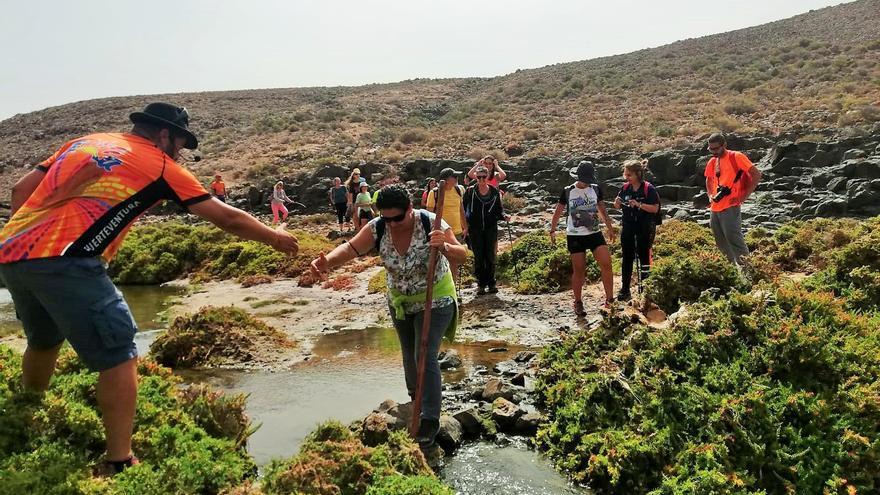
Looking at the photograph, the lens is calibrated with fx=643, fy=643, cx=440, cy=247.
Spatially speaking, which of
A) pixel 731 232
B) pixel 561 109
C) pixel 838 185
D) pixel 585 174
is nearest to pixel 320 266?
pixel 585 174

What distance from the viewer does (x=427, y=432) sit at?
5.05 metres

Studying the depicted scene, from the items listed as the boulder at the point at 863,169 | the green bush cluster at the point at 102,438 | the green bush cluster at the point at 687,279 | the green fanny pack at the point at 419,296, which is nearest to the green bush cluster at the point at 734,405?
the green bush cluster at the point at 687,279

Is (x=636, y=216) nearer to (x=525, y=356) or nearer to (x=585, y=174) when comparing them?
(x=585, y=174)

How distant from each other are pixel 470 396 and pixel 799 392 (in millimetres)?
2972

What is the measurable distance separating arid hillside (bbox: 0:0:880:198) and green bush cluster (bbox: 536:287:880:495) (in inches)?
753

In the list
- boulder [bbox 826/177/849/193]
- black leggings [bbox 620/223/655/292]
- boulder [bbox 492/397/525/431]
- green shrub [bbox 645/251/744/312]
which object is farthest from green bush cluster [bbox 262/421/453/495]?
boulder [bbox 826/177/849/193]

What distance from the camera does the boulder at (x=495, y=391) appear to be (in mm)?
6211

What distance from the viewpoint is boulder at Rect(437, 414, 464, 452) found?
5277 millimetres

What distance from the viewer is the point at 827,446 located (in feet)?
13.8

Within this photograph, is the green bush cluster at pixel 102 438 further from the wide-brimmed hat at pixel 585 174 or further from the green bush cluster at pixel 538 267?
the green bush cluster at pixel 538 267

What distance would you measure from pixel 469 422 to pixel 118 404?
114 inches

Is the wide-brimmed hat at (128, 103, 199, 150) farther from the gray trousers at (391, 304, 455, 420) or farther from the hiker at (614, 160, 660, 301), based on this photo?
the hiker at (614, 160, 660, 301)

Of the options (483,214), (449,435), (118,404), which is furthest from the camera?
Result: (483,214)

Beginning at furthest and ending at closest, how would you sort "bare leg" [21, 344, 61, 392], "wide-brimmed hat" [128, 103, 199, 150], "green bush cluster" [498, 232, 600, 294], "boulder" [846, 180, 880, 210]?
1. "boulder" [846, 180, 880, 210]
2. "green bush cluster" [498, 232, 600, 294]
3. "bare leg" [21, 344, 61, 392]
4. "wide-brimmed hat" [128, 103, 199, 150]
